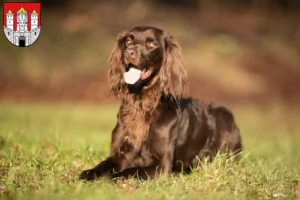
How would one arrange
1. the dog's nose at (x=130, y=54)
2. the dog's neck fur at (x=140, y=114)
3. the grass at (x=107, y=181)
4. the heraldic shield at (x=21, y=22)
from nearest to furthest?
1. the grass at (x=107, y=181)
2. the dog's nose at (x=130, y=54)
3. the dog's neck fur at (x=140, y=114)
4. the heraldic shield at (x=21, y=22)

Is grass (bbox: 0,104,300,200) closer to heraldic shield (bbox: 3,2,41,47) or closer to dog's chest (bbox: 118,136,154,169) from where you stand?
dog's chest (bbox: 118,136,154,169)

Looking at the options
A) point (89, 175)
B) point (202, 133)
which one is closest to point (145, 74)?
point (89, 175)

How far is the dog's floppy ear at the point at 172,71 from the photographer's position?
577 cm

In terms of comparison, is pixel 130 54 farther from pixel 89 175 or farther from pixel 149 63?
pixel 89 175

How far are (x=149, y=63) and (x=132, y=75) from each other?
21cm

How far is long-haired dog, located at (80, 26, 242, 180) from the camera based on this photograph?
18.4 ft

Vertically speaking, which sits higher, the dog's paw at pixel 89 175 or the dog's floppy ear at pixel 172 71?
the dog's floppy ear at pixel 172 71

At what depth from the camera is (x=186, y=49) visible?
21781 mm

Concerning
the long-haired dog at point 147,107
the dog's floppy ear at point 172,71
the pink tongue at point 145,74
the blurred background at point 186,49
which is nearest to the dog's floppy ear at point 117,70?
the long-haired dog at point 147,107

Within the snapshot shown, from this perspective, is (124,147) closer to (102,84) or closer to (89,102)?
(89,102)

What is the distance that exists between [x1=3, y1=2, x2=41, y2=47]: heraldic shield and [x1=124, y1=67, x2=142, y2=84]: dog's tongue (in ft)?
6.71

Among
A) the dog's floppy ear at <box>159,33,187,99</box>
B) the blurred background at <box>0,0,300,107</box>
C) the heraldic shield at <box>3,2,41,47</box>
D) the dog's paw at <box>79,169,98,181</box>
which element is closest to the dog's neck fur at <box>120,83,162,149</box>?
A: the dog's floppy ear at <box>159,33,187,99</box>

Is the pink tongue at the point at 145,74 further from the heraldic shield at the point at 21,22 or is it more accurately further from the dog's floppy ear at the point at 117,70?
the heraldic shield at the point at 21,22

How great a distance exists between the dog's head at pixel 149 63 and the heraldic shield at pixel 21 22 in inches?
66.5
